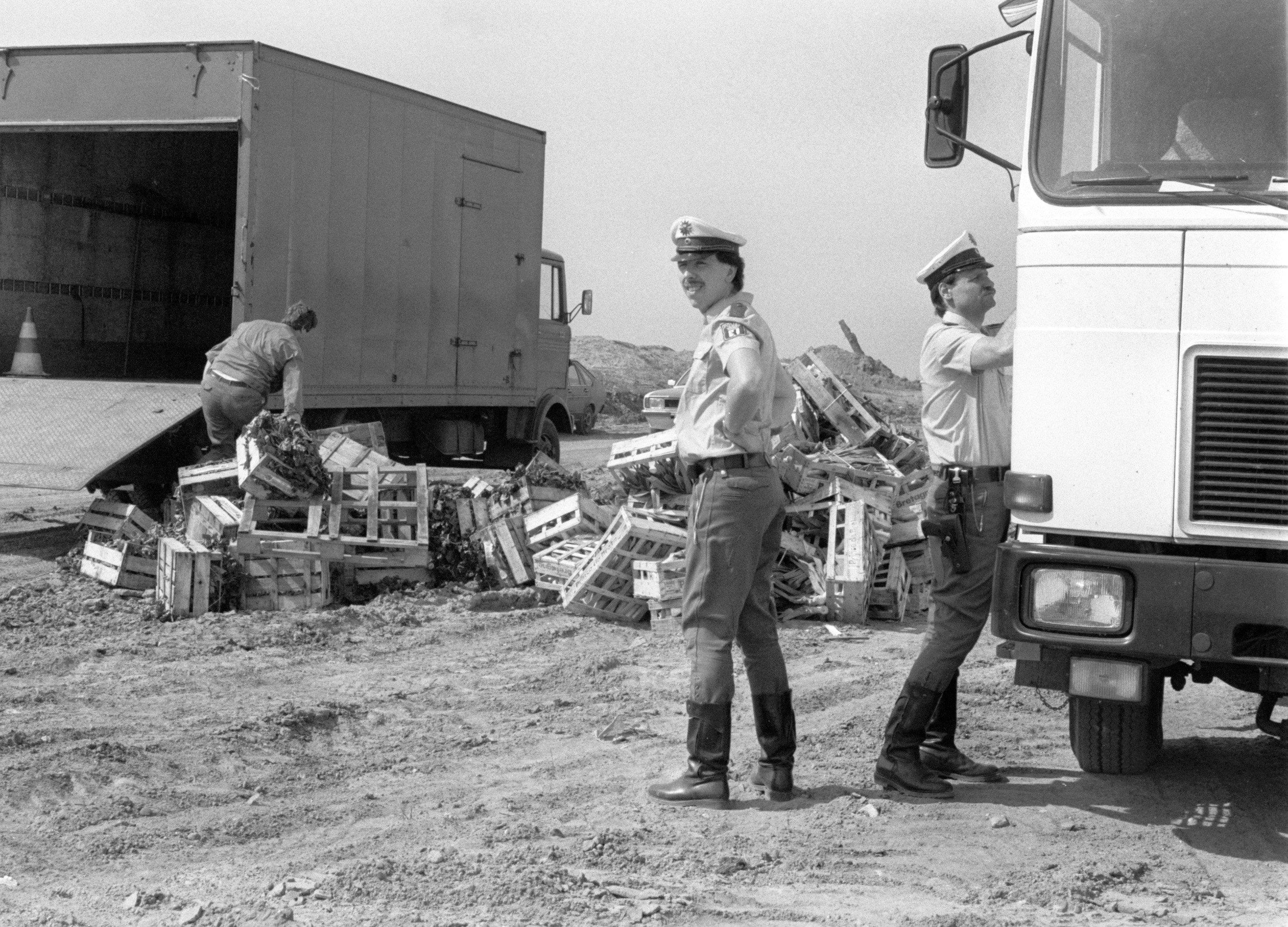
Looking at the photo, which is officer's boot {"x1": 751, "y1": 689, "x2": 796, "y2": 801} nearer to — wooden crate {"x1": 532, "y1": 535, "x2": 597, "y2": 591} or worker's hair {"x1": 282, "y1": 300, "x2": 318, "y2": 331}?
wooden crate {"x1": 532, "y1": 535, "x2": 597, "y2": 591}

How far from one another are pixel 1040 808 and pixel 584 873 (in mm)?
1932

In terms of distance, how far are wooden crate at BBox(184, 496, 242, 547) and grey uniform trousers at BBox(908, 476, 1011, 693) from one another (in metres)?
5.19

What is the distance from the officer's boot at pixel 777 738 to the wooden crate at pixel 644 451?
4.12 meters

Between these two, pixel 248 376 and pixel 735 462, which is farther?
pixel 248 376

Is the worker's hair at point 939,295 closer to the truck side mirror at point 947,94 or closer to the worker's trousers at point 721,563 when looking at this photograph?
the truck side mirror at point 947,94

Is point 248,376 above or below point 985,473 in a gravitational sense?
above

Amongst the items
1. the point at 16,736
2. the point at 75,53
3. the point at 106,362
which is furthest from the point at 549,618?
the point at 106,362

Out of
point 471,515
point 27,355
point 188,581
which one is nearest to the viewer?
point 188,581

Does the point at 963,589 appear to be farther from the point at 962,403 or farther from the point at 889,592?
the point at 889,592

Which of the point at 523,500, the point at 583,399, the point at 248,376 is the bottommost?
the point at 523,500

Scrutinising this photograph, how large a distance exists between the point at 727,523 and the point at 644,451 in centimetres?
456

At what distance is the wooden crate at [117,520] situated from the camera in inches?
379

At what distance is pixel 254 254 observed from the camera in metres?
11.0

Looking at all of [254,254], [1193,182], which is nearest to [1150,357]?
[1193,182]
